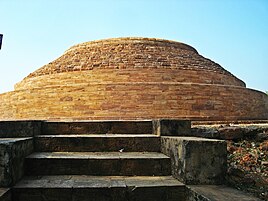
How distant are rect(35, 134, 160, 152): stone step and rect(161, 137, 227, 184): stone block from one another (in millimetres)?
847

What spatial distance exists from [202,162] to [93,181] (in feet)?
3.91

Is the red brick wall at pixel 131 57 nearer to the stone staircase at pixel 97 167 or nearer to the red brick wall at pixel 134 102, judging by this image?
the red brick wall at pixel 134 102

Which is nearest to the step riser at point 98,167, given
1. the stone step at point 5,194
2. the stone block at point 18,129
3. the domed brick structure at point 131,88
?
the stone step at point 5,194

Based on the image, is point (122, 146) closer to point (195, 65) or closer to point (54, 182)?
point (54, 182)

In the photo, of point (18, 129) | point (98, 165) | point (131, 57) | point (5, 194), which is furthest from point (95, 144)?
point (131, 57)

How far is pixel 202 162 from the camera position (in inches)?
107

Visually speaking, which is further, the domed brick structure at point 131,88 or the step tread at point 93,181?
the domed brick structure at point 131,88

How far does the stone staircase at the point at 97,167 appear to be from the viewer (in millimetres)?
2627

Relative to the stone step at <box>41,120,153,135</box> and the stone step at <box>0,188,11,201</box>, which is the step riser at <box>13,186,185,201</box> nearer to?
the stone step at <box>0,188,11,201</box>

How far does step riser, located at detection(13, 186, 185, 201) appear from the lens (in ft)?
8.50

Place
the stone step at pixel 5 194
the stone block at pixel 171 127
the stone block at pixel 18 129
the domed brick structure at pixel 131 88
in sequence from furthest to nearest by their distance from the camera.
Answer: the domed brick structure at pixel 131 88 → the stone block at pixel 171 127 → the stone block at pixel 18 129 → the stone step at pixel 5 194

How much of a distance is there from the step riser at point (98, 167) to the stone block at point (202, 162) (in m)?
0.38

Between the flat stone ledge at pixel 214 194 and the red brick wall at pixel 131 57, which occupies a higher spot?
the red brick wall at pixel 131 57

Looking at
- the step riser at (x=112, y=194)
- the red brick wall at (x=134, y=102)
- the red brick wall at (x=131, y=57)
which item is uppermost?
the red brick wall at (x=131, y=57)
